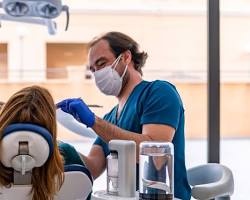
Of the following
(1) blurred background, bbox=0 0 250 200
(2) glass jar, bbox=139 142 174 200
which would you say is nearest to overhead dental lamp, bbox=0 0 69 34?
(1) blurred background, bbox=0 0 250 200

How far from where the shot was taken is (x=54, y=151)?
1.31 m

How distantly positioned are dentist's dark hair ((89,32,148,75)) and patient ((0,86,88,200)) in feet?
2.25

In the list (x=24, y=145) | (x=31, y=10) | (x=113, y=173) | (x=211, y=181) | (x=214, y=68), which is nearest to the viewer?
(x=24, y=145)

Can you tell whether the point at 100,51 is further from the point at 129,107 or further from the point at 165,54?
the point at 165,54

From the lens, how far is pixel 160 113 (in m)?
→ 1.78

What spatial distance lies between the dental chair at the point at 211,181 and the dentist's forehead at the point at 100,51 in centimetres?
75

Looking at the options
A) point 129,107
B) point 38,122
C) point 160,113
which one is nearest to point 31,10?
point 129,107

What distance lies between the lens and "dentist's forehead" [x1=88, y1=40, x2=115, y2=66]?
6.48ft

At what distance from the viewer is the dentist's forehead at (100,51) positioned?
1976 mm

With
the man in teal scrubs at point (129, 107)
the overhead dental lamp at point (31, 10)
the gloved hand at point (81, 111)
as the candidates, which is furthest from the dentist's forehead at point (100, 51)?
the overhead dental lamp at point (31, 10)

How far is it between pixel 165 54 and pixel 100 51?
0.85m

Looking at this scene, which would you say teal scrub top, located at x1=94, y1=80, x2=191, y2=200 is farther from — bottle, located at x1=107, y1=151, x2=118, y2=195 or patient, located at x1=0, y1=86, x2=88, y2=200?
patient, located at x1=0, y1=86, x2=88, y2=200

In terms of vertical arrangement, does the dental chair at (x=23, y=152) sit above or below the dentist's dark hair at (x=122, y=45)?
below

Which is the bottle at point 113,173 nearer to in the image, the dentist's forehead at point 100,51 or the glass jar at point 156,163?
the glass jar at point 156,163
